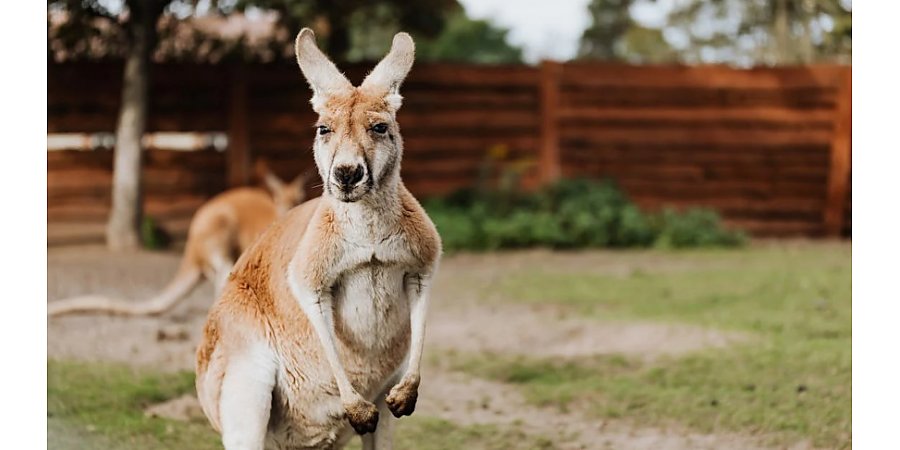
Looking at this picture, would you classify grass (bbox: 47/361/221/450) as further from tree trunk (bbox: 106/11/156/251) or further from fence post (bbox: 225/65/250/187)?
fence post (bbox: 225/65/250/187)

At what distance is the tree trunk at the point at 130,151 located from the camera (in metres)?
8.44

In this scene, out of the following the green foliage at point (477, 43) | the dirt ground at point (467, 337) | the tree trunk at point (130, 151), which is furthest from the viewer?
the green foliage at point (477, 43)

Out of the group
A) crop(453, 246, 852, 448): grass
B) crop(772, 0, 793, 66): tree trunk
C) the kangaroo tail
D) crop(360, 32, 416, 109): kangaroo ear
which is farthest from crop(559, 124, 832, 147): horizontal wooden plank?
crop(360, 32, 416, 109): kangaroo ear

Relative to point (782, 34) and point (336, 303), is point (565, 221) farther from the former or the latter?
point (336, 303)

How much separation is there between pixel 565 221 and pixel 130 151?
3626mm

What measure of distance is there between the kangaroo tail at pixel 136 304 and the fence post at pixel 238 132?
154 inches

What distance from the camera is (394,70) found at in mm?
2365

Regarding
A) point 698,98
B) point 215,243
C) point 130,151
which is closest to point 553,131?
point 698,98

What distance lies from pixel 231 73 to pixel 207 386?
707cm

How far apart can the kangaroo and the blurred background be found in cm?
146

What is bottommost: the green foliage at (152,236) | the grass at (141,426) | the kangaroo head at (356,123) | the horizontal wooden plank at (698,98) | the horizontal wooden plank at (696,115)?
the grass at (141,426)

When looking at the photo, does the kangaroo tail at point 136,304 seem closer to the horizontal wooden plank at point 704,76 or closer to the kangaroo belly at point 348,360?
the kangaroo belly at point 348,360

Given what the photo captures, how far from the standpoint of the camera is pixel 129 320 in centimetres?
566

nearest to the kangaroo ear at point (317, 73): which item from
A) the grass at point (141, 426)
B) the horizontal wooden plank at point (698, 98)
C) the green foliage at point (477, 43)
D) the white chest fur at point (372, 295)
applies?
the white chest fur at point (372, 295)
